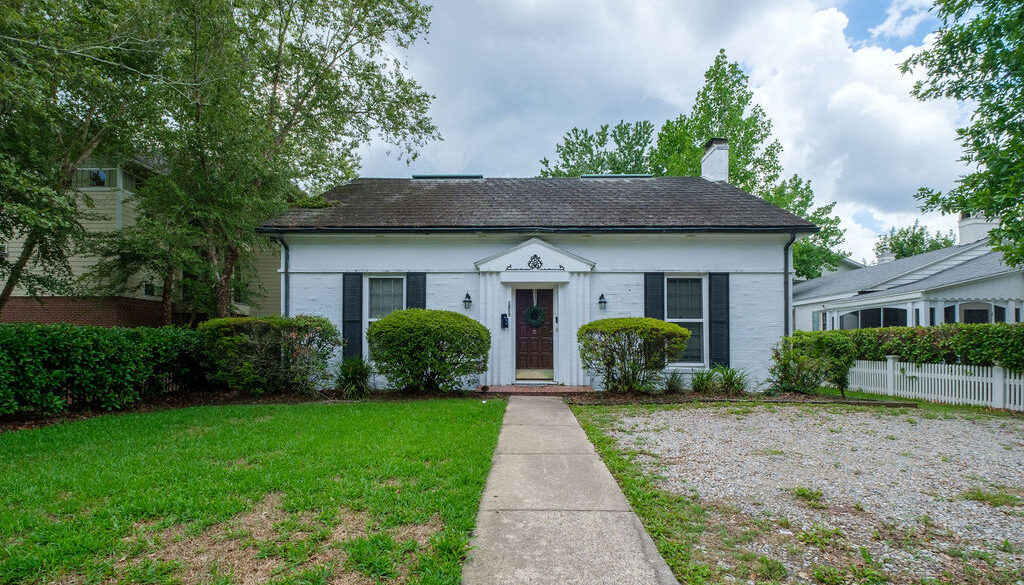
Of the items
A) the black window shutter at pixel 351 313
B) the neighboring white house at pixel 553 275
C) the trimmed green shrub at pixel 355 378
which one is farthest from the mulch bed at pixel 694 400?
the black window shutter at pixel 351 313

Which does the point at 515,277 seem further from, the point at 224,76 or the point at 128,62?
the point at 128,62

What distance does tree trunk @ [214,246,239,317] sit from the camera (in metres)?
10.8

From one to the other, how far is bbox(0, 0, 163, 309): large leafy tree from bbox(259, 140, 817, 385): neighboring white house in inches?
139

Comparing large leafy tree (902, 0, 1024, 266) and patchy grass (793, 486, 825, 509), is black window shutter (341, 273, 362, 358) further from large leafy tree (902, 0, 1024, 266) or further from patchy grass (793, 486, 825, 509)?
large leafy tree (902, 0, 1024, 266)

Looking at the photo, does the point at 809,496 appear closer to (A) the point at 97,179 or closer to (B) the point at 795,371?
(B) the point at 795,371

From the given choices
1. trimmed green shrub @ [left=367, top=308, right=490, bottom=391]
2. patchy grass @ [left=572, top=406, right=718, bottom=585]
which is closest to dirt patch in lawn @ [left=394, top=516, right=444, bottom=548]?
patchy grass @ [left=572, top=406, right=718, bottom=585]

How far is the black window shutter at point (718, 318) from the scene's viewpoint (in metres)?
9.34

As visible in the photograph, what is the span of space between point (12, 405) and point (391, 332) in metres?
5.10

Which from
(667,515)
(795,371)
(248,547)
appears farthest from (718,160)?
(248,547)

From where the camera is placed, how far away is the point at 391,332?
7.88 metres

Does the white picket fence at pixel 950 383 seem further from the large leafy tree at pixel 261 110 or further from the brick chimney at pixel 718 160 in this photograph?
the large leafy tree at pixel 261 110

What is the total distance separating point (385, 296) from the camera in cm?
980

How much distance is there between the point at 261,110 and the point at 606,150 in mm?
17300

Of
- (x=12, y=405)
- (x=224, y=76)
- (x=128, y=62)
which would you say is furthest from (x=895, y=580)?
(x=128, y=62)
